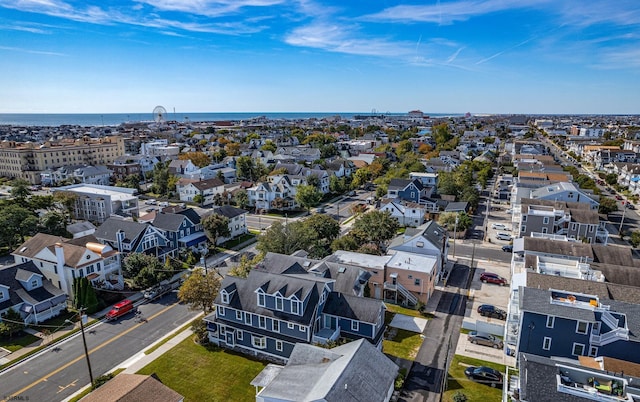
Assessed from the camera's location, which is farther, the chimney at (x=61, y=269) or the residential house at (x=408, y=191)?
the residential house at (x=408, y=191)

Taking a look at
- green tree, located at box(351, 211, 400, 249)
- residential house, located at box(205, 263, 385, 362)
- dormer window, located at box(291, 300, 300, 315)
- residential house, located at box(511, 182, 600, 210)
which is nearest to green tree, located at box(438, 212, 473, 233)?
residential house, located at box(511, 182, 600, 210)

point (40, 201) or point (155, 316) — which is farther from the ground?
point (40, 201)

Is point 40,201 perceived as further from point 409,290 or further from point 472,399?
point 472,399

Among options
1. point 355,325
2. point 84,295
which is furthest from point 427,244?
point 84,295

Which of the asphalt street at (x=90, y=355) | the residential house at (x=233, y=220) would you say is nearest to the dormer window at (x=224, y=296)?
the asphalt street at (x=90, y=355)

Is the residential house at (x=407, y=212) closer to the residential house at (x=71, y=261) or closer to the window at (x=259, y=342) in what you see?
the window at (x=259, y=342)

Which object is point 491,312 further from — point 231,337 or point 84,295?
point 84,295

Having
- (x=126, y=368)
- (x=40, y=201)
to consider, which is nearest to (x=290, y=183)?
(x=40, y=201)
